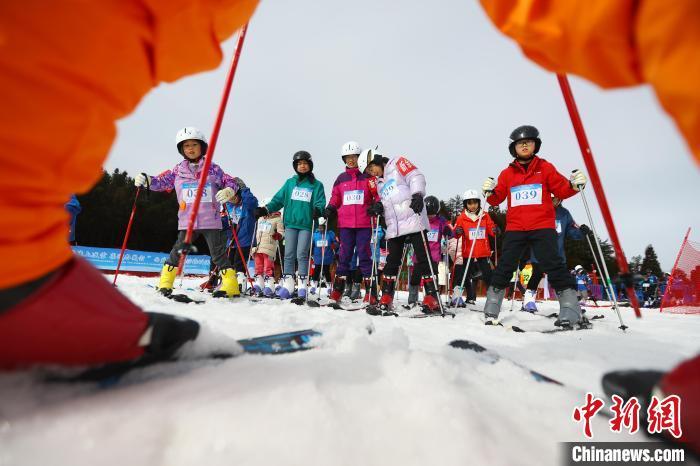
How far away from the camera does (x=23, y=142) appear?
694mm

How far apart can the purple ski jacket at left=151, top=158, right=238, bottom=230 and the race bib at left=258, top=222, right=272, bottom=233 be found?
3433mm

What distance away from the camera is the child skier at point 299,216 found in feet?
19.2

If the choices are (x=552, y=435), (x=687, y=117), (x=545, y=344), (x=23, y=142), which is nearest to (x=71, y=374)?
(x=23, y=142)

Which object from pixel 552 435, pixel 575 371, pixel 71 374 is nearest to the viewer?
pixel 552 435

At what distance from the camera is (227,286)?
5.09 meters

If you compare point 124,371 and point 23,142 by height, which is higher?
point 23,142

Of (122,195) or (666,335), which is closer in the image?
(666,335)

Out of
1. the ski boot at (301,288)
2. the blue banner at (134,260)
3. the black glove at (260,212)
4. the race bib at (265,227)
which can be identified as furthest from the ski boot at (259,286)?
the blue banner at (134,260)

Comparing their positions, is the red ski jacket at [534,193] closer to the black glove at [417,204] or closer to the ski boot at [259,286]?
the black glove at [417,204]

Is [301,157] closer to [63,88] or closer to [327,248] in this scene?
[327,248]

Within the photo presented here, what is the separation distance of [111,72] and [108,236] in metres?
25.8

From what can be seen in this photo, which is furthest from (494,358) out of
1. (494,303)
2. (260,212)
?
(260,212)

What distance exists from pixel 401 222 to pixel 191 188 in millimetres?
2882

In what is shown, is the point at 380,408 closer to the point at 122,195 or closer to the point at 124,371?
the point at 124,371
